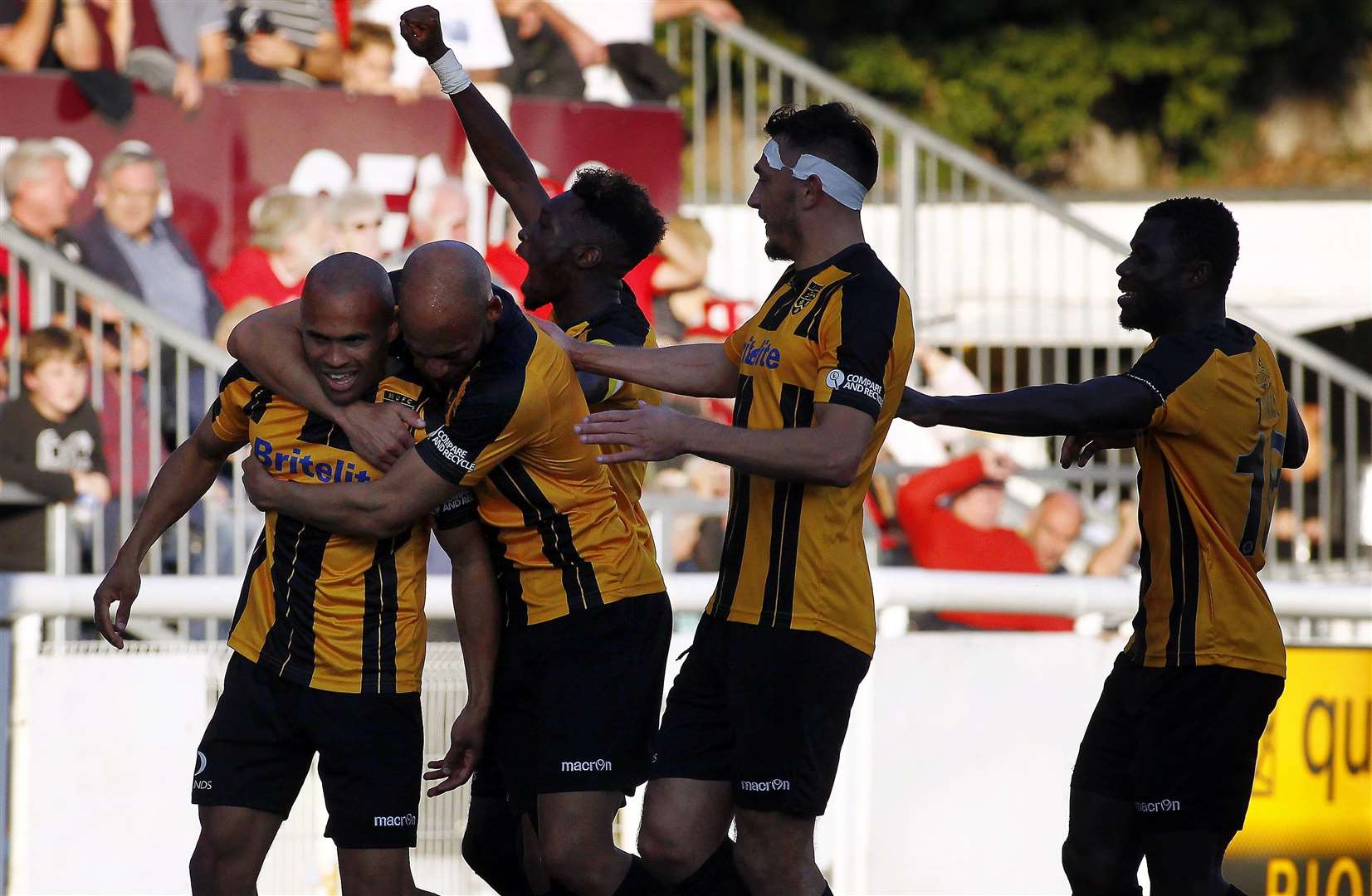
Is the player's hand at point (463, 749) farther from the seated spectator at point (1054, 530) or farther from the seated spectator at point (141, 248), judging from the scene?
the seated spectator at point (1054, 530)

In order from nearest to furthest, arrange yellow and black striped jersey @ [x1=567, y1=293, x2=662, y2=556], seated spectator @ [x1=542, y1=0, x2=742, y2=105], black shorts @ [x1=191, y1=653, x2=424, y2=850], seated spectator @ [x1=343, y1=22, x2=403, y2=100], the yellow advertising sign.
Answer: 1. black shorts @ [x1=191, y1=653, x2=424, y2=850]
2. yellow and black striped jersey @ [x1=567, y1=293, x2=662, y2=556]
3. the yellow advertising sign
4. seated spectator @ [x1=343, y1=22, x2=403, y2=100]
5. seated spectator @ [x1=542, y1=0, x2=742, y2=105]

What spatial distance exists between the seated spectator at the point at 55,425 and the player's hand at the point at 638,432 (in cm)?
415

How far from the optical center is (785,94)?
14.2 m

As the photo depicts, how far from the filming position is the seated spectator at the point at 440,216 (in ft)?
35.1

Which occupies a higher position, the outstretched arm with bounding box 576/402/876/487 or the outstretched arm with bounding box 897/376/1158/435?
the outstretched arm with bounding box 897/376/1158/435

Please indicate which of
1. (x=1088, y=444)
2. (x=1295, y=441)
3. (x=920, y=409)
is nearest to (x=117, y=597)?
(x=920, y=409)

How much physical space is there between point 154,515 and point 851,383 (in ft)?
6.77

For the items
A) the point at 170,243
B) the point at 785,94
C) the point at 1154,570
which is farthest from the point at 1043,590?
the point at 785,94

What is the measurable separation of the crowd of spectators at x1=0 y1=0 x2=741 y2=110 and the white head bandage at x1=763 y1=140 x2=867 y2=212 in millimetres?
6398

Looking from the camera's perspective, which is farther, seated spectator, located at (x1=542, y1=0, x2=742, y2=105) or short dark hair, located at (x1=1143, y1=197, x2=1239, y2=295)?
seated spectator, located at (x1=542, y1=0, x2=742, y2=105)

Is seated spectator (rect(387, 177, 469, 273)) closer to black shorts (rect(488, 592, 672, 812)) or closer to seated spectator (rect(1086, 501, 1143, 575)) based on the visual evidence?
seated spectator (rect(1086, 501, 1143, 575))

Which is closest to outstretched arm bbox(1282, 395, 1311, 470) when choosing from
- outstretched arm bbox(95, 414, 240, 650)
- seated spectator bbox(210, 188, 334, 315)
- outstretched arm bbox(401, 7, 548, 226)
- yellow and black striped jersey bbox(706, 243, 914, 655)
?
yellow and black striped jersey bbox(706, 243, 914, 655)

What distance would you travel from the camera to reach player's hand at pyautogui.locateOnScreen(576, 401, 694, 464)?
15.0 ft

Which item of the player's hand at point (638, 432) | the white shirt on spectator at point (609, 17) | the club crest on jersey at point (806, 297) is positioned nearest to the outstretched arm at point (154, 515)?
the player's hand at point (638, 432)
